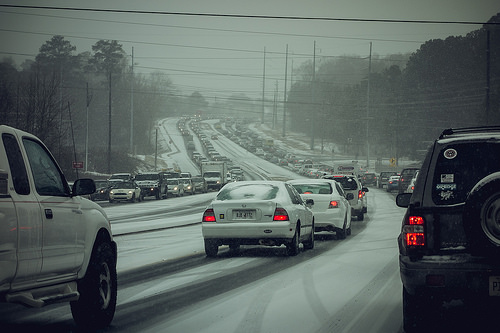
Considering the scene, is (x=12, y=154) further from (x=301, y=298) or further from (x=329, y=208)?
(x=329, y=208)

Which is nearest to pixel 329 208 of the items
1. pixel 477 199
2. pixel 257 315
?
pixel 257 315

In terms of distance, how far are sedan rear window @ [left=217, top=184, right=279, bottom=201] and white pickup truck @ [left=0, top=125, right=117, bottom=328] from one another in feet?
24.6

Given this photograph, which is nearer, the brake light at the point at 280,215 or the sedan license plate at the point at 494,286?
the sedan license plate at the point at 494,286

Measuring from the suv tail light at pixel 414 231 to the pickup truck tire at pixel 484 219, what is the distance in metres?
0.48

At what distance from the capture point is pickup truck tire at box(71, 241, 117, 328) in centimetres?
804

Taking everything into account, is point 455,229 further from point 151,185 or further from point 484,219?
point 151,185

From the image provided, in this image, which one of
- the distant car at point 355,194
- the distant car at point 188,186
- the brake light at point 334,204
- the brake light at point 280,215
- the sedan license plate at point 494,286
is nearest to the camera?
the sedan license plate at point 494,286

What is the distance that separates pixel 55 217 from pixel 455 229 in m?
3.68

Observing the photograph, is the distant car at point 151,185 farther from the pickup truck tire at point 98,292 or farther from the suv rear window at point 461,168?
the suv rear window at point 461,168

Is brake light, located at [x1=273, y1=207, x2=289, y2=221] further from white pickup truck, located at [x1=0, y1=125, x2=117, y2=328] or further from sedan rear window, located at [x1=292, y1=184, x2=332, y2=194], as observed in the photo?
white pickup truck, located at [x1=0, y1=125, x2=117, y2=328]

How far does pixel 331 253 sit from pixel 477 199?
10251mm

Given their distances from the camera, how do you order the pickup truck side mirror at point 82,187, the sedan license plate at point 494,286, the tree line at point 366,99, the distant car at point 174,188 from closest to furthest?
the sedan license plate at point 494,286 → the pickup truck side mirror at point 82,187 → the distant car at point 174,188 → the tree line at point 366,99

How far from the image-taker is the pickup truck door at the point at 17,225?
6.12m

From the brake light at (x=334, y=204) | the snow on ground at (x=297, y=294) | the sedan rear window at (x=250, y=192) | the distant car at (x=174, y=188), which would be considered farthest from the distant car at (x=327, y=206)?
the distant car at (x=174, y=188)
